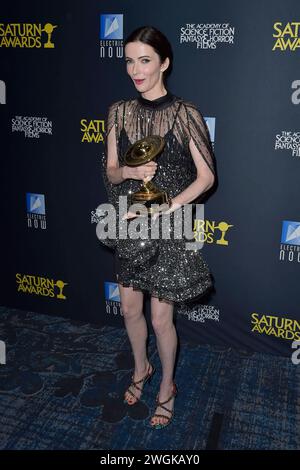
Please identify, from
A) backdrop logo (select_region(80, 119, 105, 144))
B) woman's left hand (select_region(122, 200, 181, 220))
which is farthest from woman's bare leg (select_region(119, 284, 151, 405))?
backdrop logo (select_region(80, 119, 105, 144))

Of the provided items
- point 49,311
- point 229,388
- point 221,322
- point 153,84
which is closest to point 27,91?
point 153,84

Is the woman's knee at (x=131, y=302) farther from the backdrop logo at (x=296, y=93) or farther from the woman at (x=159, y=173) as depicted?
the backdrop logo at (x=296, y=93)

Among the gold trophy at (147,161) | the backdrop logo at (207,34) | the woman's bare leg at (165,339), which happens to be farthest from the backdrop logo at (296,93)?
the woman's bare leg at (165,339)

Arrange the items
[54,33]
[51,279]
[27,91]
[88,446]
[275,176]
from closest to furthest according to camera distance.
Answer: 1. [88,446]
2. [275,176]
3. [54,33]
4. [27,91]
5. [51,279]

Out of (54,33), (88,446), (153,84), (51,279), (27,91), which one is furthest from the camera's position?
(51,279)

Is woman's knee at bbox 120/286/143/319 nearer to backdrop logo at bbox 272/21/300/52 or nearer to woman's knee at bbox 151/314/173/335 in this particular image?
woman's knee at bbox 151/314/173/335

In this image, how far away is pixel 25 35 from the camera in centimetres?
339

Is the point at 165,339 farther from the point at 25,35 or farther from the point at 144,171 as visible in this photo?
the point at 25,35

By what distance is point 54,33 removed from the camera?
331 centimetres

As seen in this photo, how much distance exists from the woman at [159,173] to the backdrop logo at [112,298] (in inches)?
38.9

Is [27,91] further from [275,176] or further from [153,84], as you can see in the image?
A: [275,176]

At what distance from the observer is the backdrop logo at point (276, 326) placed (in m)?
3.39
